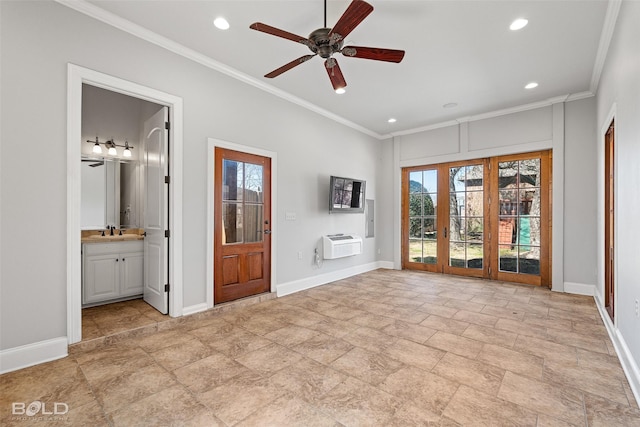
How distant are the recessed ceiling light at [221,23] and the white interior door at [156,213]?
43.7 inches

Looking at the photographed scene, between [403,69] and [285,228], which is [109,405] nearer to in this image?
[285,228]

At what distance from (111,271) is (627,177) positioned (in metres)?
5.51

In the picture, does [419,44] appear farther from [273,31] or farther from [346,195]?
[346,195]

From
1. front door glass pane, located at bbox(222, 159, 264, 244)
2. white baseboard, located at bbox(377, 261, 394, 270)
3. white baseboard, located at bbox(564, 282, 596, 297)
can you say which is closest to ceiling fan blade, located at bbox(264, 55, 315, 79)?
front door glass pane, located at bbox(222, 159, 264, 244)

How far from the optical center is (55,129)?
2.55 m

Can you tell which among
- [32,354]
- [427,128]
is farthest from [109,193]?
[427,128]

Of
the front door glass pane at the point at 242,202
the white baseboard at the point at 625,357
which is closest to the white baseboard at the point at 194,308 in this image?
the front door glass pane at the point at 242,202

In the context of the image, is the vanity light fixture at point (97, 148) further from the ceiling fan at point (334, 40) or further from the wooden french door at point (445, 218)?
the wooden french door at point (445, 218)

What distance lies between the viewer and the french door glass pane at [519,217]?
5117 millimetres

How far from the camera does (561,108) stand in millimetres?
4754

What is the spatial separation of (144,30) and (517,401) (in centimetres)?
456

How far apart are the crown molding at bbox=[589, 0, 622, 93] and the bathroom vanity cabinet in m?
5.80

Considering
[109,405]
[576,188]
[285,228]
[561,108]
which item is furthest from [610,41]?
[109,405]

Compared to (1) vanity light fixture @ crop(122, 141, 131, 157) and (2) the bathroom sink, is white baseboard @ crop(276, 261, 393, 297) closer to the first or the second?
(2) the bathroom sink
